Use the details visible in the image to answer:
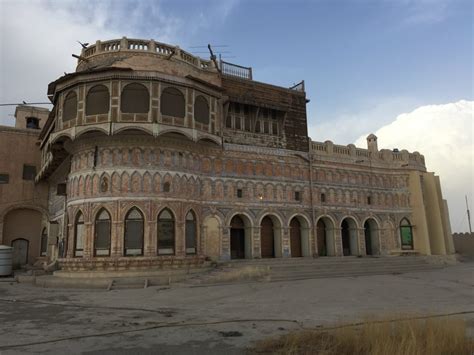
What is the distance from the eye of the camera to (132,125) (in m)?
20.8

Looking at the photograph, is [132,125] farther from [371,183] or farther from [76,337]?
[371,183]

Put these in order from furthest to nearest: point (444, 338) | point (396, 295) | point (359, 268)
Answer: point (359, 268)
point (396, 295)
point (444, 338)

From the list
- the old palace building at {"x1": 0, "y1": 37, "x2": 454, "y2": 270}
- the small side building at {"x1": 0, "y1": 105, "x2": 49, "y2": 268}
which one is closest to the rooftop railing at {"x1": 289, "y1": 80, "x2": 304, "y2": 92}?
the old palace building at {"x1": 0, "y1": 37, "x2": 454, "y2": 270}

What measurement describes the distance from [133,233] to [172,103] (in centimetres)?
723

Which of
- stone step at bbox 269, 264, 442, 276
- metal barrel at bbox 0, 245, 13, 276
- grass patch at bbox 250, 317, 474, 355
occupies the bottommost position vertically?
grass patch at bbox 250, 317, 474, 355

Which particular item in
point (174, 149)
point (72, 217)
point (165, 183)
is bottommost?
point (72, 217)

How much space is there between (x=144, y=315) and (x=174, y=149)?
1238cm

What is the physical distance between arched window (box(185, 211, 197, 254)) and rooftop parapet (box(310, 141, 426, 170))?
10.9 meters

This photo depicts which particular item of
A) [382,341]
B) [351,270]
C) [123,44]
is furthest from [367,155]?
[382,341]

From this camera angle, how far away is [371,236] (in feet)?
103

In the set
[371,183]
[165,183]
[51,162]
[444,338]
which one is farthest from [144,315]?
[371,183]

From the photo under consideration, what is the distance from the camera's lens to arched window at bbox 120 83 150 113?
21.2 meters

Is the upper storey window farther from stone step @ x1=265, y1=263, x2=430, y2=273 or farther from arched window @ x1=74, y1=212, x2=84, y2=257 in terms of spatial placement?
stone step @ x1=265, y1=263, x2=430, y2=273

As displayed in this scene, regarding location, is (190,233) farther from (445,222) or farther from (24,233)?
(445,222)
